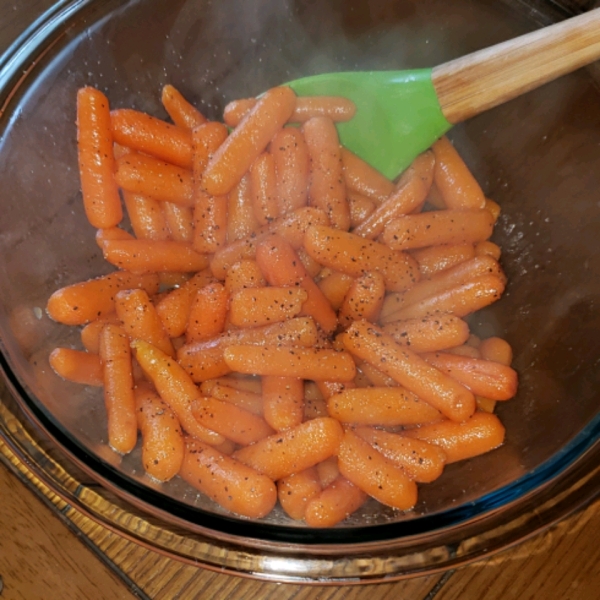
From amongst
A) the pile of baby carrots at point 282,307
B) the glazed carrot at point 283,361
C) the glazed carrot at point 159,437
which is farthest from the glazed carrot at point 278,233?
the glazed carrot at point 159,437

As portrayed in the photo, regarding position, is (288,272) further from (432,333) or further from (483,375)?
(483,375)

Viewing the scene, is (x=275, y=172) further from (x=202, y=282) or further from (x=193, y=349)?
(x=193, y=349)

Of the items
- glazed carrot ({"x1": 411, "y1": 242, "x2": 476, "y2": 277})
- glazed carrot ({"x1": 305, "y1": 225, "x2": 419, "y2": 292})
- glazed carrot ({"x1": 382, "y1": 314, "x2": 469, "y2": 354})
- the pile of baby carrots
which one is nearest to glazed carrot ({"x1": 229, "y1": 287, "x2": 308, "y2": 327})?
the pile of baby carrots

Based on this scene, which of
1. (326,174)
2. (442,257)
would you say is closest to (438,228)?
(442,257)

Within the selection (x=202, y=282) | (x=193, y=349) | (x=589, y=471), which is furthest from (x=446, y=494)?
(x=202, y=282)

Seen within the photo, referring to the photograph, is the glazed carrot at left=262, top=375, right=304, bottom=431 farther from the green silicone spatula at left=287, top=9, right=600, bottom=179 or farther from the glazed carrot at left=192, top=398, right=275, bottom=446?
the green silicone spatula at left=287, top=9, right=600, bottom=179
